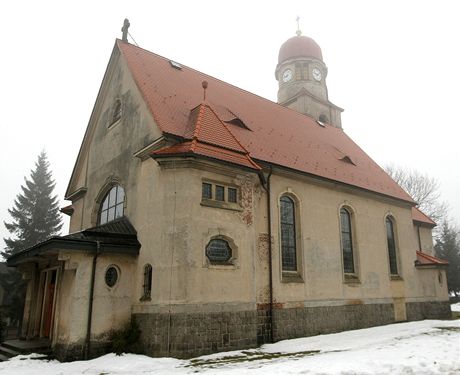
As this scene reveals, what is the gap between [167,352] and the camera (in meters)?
11.5

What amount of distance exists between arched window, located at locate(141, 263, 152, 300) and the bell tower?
Answer: 1921 centimetres

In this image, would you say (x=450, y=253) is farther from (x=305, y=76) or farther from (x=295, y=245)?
(x=295, y=245)

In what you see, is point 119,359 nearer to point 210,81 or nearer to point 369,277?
point 369,277

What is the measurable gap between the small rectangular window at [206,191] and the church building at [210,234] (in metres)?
0.04

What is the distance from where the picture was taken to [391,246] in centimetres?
2178

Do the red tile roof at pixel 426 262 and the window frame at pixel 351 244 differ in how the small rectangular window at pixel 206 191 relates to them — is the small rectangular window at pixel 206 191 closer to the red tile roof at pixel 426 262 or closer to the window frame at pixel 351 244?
the window frame at pixel 351 244

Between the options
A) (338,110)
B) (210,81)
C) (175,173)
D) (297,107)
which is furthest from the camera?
(338,110)

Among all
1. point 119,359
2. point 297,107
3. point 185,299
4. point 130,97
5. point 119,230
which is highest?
point 297,107

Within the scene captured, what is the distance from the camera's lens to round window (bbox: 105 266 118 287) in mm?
13055

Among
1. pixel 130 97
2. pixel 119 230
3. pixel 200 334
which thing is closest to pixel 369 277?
pixel 200 334

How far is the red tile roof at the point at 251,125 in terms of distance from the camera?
1499cm

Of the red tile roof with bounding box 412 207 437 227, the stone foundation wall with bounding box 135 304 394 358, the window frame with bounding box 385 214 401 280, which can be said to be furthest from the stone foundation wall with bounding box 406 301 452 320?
the stone foundation wall with bounding box 135 304 394 358

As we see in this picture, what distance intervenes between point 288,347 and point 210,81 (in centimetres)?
1338

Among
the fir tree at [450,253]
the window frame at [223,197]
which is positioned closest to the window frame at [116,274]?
the window frame at [223,197]
